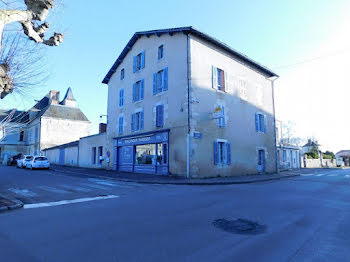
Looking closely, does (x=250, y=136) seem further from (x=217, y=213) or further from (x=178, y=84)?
(x=217, y=213)

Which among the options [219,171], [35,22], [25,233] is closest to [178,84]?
[219,171]

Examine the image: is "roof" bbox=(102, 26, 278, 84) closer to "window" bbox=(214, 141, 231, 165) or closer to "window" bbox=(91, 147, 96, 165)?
"window" bbox=(214, 141, 231, 165)

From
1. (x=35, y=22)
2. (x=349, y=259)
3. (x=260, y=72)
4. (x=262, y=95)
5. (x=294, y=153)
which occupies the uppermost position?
(x=260, y=72)

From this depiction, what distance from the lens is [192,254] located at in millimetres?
3330

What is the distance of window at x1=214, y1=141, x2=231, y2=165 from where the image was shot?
15.6 m

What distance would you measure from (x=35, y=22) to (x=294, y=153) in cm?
3013

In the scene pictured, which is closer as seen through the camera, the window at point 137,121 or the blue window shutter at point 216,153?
the blue window shutter at point 216,153

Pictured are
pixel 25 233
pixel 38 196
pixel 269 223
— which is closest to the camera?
pixel 25 233

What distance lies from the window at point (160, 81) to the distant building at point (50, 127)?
92.0ft

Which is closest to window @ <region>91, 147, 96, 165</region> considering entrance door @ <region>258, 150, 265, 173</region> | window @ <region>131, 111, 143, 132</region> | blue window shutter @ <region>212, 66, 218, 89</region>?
window @ <region>131, 111, 143, 132</region>

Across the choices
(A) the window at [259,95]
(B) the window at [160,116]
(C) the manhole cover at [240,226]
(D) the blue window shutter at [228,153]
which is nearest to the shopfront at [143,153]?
(B) the window at [160,116]

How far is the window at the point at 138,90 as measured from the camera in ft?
62.4

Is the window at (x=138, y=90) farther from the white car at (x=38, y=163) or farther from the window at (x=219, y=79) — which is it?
the white car at (x=38, y=163)

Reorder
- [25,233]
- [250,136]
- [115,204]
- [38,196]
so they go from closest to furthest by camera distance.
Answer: [25,233], [115,204], [38,196], [250,136]
